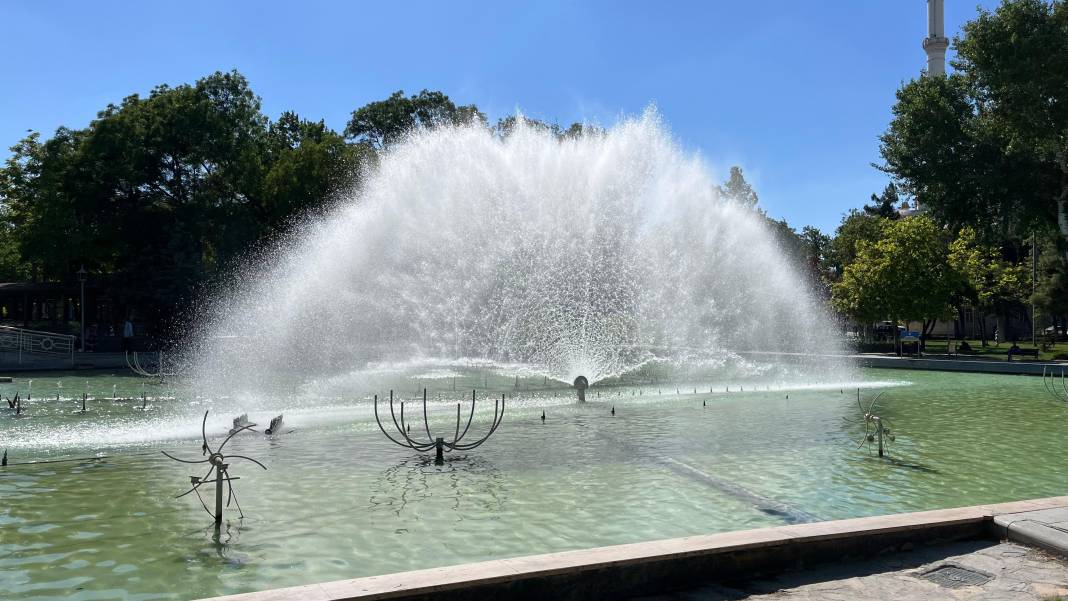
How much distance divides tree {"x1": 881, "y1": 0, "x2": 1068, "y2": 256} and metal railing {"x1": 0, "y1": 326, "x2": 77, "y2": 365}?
40278mm

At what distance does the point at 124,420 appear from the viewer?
1672 cm

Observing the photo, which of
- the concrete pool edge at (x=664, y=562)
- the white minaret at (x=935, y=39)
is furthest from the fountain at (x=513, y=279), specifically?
the white minaret at (x=935, y=39)

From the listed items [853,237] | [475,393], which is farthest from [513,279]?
[853,237]

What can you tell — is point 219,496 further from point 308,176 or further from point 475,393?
point 308,176

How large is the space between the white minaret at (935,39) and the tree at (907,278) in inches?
1476

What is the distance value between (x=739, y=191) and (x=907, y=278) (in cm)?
1835

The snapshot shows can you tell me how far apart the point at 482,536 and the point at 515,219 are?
21.2 metres

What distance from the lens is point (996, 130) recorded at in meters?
35.1

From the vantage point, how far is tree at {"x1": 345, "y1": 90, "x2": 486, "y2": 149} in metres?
55.3

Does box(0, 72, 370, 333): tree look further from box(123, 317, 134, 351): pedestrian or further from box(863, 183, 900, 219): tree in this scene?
box(863, 183, 900, 219): tree

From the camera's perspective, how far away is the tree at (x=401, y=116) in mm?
55281

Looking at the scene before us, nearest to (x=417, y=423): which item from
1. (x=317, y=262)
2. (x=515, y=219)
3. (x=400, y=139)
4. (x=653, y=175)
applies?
(x=515, y=219)

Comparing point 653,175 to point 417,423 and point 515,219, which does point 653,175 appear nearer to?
point 515,219

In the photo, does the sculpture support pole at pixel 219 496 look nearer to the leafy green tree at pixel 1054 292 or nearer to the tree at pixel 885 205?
the leafy green tree at pixel 1054 292
